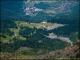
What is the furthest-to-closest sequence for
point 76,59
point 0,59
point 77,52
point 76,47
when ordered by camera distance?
1. point 0,59
2. point 76,47
3. point 77,52
4. point 76,59

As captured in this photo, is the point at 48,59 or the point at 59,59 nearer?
the point at 59,59

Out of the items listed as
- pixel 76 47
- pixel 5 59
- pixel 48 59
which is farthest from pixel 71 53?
pixel 5 59

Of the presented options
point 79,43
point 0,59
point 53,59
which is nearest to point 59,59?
point 53,59

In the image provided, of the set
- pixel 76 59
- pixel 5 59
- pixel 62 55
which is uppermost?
pixel 76 59

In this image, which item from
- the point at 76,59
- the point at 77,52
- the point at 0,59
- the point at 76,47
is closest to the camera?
the point at 76,59

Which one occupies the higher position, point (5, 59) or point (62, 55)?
point (62, 55)

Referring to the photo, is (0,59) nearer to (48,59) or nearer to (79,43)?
(48,59)

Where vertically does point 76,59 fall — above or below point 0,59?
above

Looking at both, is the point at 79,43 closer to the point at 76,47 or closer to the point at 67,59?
the point at 76,47

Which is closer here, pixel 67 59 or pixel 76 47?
pixel 67 59
